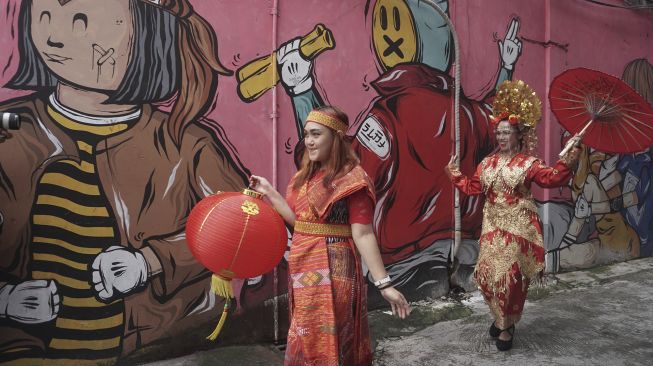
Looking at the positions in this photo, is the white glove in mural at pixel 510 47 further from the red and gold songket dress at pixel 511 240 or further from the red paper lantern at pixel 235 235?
the red paper lantern at pixel 235 235

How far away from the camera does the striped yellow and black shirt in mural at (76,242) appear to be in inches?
113

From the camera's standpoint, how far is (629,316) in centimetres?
445

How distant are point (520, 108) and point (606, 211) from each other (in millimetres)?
3741

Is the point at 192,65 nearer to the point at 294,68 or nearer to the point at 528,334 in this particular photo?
the point at 294,68

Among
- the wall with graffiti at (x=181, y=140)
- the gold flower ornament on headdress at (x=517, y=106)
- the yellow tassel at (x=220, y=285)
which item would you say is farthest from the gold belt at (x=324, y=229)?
the gold flower ornament on headdress at (x=517, y=106)

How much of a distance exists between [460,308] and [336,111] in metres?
2.99

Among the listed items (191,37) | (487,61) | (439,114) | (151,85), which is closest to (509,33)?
(487,61)

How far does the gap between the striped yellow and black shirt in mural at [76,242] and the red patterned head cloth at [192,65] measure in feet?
1.25

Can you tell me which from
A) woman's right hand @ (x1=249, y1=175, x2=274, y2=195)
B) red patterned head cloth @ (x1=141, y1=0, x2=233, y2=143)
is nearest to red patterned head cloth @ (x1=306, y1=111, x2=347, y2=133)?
woman's right hand @ (x1=249, y1=175, x2=274, y2=195)

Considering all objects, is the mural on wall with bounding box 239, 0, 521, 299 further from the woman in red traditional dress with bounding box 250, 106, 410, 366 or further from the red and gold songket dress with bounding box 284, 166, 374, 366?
the red and gold songket dress with bounding box 284, 166, 374, 366

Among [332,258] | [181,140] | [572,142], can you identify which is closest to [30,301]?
[181,140]

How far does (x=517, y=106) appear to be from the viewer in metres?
3.77

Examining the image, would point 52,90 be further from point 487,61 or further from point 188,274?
point 487,61

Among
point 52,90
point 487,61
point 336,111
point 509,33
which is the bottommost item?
point 336,111
